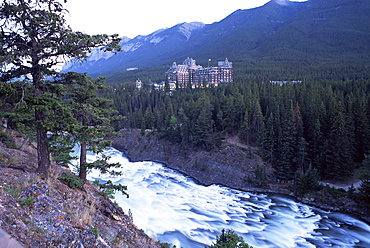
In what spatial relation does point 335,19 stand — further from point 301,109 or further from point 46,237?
point 46,237

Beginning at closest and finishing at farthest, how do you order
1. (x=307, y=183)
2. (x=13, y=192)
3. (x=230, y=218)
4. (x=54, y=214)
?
(x=54, y=214) → (x=13, y=192) → (x=230, y=218) → (x=307, y=183)

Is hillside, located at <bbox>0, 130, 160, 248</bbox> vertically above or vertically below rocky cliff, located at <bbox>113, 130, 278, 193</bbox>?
above

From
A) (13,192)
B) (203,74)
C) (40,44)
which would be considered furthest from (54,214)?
(203,74)

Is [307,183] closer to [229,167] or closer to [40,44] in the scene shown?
[229,167]

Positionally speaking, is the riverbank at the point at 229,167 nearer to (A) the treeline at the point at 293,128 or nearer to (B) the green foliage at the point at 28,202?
(A) the treeline at the point at 293,128

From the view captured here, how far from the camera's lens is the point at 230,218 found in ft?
97.8

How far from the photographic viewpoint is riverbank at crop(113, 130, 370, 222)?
33750 mm

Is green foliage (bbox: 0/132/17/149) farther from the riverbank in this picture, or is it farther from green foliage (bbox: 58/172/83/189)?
the riverbank

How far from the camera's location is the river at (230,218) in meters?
25.4

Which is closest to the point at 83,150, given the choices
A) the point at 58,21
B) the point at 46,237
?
the point at 58,21

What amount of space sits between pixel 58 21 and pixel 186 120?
45.1 meters

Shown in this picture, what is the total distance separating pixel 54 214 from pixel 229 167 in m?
39.6

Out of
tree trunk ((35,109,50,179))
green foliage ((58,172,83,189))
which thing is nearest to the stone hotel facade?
green foliage ((58,172,83,189))

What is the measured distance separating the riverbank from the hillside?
31.4m
